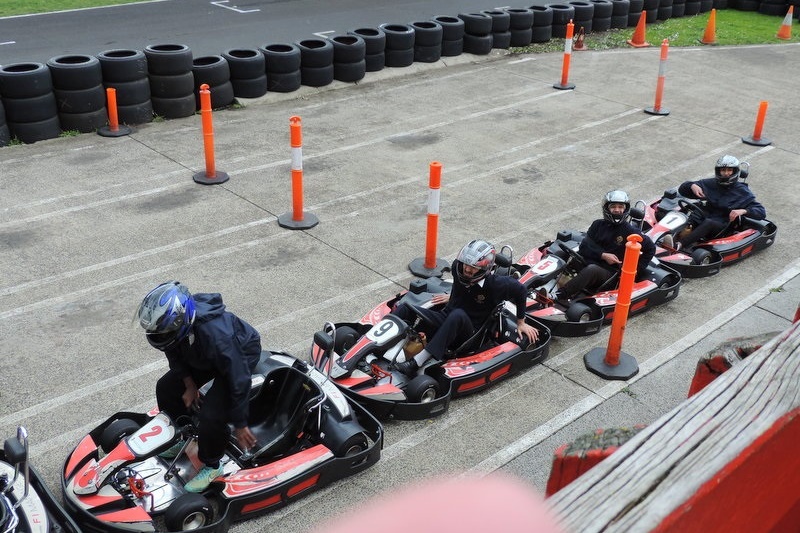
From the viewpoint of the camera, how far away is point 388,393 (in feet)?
22.4

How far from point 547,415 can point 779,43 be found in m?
19.2

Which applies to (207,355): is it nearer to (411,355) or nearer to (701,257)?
(411,355)

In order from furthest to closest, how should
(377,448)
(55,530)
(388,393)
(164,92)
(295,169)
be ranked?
1. (164,92)
2. (295,169)
3. (388,393)
4. (377,448)
5. (55,530)

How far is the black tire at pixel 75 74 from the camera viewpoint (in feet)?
40.7

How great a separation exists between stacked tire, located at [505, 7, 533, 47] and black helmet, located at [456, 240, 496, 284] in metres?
13.2

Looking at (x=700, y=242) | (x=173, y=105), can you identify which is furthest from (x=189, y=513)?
(x=173, y=105)

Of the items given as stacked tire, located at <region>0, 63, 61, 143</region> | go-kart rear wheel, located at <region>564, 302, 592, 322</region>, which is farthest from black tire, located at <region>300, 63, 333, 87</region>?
go-kart rear wheel, located at <region>564, 302, 592, 322</region>

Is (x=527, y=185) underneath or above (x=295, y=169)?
underneath

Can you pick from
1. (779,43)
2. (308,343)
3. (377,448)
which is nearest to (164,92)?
(308,343)

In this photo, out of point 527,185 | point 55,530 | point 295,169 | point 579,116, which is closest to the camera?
point 55,530

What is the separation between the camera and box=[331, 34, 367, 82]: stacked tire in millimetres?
15695

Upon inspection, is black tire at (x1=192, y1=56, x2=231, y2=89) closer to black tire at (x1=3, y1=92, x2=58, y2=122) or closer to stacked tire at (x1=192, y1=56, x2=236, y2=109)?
stacked tire at (x1=192, y1=56, x2=236, y2=109)

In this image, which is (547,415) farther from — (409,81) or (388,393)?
(409,81)

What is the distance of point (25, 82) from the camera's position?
39.4 feet
